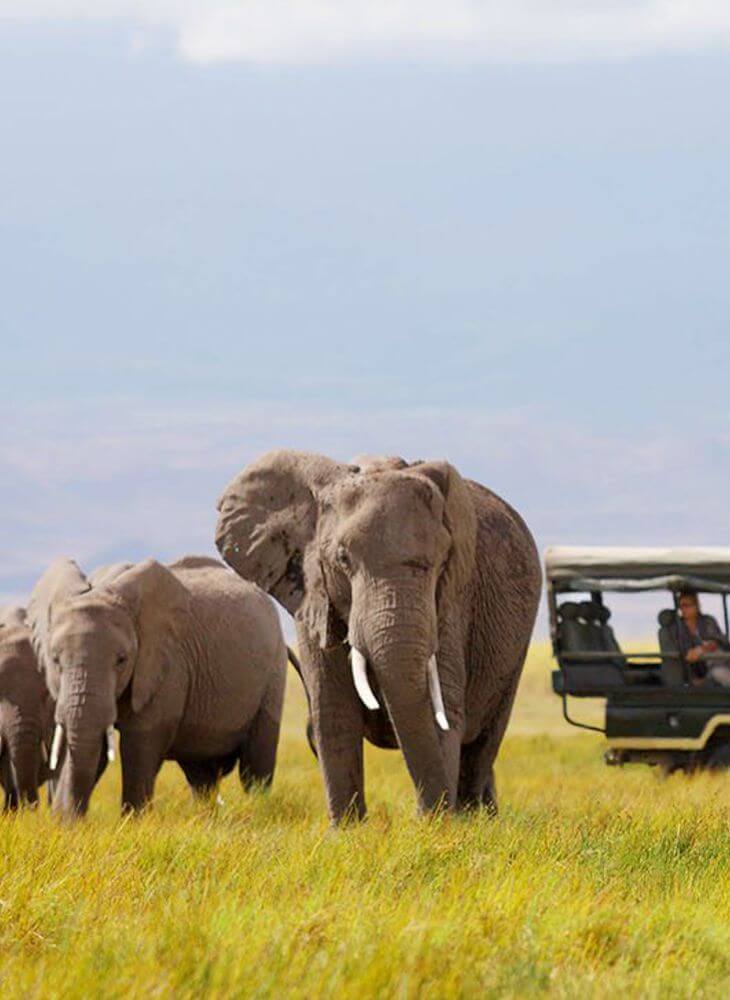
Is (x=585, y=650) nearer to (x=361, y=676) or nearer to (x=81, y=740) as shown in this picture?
(x=81, y=740)

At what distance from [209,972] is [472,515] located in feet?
18.9

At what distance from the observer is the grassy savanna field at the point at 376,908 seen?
703cm

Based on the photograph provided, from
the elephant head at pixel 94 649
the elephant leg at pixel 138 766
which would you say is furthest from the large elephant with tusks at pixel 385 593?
the elephant leg at pixel 138 766

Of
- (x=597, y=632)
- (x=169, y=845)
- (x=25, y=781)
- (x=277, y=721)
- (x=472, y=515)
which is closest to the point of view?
(x=169, y=845)

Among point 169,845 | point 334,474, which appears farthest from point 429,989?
point 334,474

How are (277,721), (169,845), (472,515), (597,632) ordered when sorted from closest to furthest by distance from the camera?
(169,845) → (472,515) → (277,721) → (597,632)

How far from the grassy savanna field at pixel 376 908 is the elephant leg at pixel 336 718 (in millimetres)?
437

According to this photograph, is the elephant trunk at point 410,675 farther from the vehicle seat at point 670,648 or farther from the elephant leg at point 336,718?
the vehicle seat at point 670,648

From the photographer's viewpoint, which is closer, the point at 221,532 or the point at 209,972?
the point at 209,972

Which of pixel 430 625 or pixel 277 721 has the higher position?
pixel 430 625

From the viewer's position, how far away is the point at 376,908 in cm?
855

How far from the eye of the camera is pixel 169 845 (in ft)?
33.8

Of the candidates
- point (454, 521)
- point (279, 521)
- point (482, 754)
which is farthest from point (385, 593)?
point (482, 754)

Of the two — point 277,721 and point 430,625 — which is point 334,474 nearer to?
point 430,625
